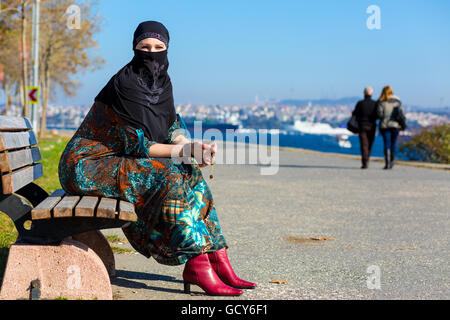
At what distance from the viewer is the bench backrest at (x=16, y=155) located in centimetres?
366

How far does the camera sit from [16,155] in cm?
409

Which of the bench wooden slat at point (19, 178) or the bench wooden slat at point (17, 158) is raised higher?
the bench wooden slat at point (17, 158)

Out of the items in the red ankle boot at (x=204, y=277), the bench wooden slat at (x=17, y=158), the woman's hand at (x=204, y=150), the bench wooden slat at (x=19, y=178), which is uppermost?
the woman's hand at (x=204, y=150)

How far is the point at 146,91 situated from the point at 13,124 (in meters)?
1.01

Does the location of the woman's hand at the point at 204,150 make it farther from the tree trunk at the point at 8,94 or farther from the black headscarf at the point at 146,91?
the tree trunk at the point at 8,94

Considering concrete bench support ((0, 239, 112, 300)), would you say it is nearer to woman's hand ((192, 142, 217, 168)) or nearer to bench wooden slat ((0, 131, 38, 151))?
bench wooden slat ((0, 131, 38, 151))

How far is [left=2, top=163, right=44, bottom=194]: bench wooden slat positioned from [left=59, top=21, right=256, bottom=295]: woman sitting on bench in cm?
27

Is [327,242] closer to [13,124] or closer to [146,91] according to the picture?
[146,91]

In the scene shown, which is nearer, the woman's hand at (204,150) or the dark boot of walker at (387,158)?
the woman's hand at (204,150)

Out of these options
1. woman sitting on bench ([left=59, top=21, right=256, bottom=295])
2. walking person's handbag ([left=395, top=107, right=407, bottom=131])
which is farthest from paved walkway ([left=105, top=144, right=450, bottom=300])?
walking person's handbag ([left=395, top=107, right=407, bottom=131])

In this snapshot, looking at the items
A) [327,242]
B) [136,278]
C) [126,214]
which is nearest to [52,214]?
[126,214]

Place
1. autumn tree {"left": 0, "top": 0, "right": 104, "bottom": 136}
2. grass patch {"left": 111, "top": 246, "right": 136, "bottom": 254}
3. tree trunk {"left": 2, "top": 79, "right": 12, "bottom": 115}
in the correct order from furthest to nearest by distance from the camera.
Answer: tree trunk {"left": 2, "top": 79, "right": 12, "bottom": 115}
autumn tree {"left": 0, "top": 0, "right": 104, "bottom": 136}
grass patch {"left": 111, "top": 246, "right": 136, "bottom": 254}

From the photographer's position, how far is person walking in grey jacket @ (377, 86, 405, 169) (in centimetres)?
1561

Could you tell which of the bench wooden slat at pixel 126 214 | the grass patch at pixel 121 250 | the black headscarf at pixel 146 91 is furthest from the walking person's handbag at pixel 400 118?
the bench wooden slat at pixel 126 214
